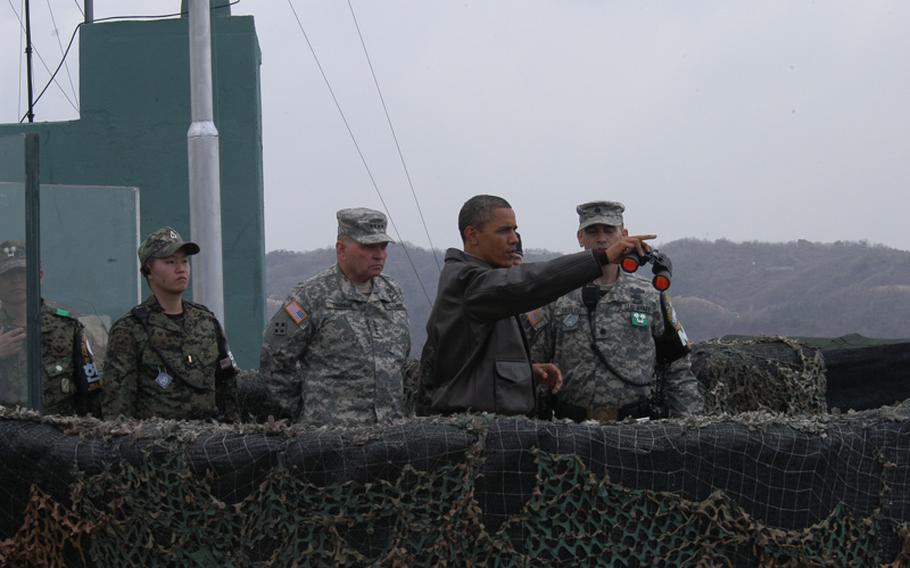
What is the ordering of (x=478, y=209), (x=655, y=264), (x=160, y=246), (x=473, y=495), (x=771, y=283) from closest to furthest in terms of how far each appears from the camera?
(x=473, y=495) < (x=655, y=264) < (x=478, y=209) < (x=160, y=246) < (x=771, y=283)

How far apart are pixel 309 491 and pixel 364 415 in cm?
145

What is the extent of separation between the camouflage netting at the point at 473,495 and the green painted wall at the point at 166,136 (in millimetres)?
7881

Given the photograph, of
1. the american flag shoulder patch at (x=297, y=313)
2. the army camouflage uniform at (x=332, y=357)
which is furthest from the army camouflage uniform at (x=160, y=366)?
the american flag shoulder patch at (x=297, y=313)

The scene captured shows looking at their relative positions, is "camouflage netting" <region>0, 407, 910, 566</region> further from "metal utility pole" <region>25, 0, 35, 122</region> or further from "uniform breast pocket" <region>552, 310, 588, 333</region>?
"metal utility pole" <region>25, 0, 35, 122</region>

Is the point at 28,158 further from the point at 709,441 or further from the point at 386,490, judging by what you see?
the point at 709,441

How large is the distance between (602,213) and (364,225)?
1.17m

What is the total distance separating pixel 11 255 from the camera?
388 centimetres

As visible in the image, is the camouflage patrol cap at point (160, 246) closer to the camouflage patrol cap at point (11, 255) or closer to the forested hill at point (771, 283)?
the camouflage patrol cap at point (11, 255)

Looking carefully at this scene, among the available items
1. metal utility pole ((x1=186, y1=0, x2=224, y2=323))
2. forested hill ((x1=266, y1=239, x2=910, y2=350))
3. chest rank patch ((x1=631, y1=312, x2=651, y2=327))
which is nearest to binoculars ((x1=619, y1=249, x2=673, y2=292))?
chest rank patch ((x1=631, y1=312, x2=651, y2=327))

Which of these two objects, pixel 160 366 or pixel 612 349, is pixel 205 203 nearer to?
pixel 160 366

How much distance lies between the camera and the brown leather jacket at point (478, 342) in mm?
3752

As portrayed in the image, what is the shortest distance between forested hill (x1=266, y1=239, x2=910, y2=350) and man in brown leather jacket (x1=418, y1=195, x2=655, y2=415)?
1720 centimetres

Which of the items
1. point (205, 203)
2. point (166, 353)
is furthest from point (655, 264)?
point (205, 203)

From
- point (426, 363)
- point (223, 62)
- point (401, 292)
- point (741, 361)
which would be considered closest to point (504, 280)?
point (426, 363)
